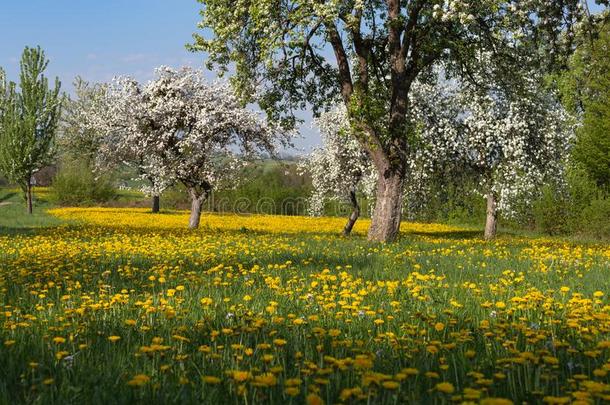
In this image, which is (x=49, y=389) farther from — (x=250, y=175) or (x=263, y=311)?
(x=250, y=175)

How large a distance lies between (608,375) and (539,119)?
22389mm

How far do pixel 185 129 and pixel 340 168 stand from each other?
737 cm

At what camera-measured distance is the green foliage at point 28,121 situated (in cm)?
4644

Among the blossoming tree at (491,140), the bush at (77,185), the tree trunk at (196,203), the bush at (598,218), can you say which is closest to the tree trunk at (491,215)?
the blossoming tree at (491,140)

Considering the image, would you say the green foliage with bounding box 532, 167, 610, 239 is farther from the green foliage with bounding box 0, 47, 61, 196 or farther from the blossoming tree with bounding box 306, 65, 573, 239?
the green foliage with bounding box 0, 47, 61, 196

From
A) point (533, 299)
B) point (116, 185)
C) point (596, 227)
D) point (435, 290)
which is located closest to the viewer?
point (533, 299)

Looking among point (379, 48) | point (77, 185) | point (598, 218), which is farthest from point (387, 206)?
point (77, 185)

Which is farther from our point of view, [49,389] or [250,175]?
[250,175]

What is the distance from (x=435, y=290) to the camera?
7992 millimetres

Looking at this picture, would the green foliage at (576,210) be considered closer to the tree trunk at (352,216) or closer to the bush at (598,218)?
the bush at (598,218)

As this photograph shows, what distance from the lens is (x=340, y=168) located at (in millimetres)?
28391

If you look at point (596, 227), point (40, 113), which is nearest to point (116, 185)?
point (40, 113)

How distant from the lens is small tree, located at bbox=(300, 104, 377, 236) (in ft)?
88.7

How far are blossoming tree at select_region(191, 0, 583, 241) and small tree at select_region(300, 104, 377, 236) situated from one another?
6.67 meters
